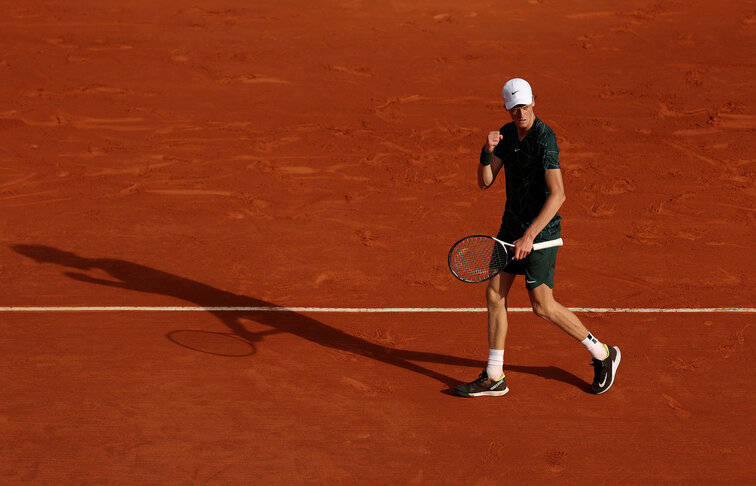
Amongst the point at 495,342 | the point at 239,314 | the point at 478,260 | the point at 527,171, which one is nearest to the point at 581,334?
the point at 495,342

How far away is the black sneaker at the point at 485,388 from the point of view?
601 centimetres

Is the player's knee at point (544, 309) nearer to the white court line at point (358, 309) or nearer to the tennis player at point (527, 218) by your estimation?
the tennis player at point (527, 218)

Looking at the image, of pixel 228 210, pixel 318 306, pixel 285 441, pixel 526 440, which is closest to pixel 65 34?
pixel 228 210

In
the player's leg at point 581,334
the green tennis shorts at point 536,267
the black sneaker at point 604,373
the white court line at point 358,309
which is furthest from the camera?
the white court line at point 358,309

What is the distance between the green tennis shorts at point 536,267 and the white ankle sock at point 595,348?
0.56 meters

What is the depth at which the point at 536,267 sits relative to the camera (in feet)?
18.2

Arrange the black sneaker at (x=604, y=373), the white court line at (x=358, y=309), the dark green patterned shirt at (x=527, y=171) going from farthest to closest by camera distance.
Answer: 1. the white court line at (x=358, y=309)
2. the black sneaker at (x=604, y=373)
3. the dark green patterned shirt at (x=527, y=171)

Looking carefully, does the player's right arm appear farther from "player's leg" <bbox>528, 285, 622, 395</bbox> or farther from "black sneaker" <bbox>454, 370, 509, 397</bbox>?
"black sneaker" <bbox>454, 370, 509, 397</bbox>

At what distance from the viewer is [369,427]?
5.73 m

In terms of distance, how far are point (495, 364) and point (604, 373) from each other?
2.80 ft

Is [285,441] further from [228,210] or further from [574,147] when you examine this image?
[574,147]

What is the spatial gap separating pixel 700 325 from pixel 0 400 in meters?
5.98

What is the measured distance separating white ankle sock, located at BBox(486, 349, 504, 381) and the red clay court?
0.74ft

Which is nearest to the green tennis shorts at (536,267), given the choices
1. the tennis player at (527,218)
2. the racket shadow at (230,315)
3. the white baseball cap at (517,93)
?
the tennis player at (527,218)
